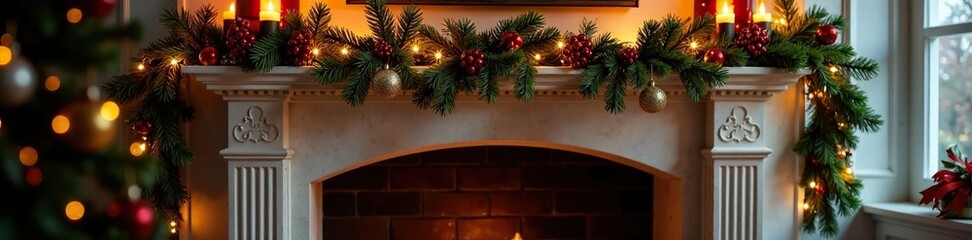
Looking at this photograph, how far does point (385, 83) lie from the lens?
1924mm

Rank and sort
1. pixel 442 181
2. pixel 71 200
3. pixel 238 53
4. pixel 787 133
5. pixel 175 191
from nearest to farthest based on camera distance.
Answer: pixel 71 200 < pixel 238 53 < pixel 175 191 < pixel 787 133 < pixel 442 181

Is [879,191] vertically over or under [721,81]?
under

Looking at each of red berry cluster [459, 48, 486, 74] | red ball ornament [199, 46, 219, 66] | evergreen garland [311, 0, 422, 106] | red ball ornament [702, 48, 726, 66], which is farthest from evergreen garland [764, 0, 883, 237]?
red ball ornament [199, 46, 219, 66]

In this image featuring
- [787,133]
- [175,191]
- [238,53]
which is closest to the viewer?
[238,53]

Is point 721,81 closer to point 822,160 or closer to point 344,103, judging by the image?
point 822,160

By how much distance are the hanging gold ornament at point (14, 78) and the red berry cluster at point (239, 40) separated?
1206mm

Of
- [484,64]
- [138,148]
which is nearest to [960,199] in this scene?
[484,64]

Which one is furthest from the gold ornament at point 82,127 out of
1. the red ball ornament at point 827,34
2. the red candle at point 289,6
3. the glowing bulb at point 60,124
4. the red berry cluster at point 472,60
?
the red ball ornament at point 827,34

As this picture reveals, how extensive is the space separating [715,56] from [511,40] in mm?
591

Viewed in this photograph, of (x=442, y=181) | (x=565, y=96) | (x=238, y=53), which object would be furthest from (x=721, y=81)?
(x=238, y=53)

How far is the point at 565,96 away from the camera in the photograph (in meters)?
2.22

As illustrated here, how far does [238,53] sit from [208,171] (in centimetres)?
49

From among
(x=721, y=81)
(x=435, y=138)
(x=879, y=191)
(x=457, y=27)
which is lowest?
(x=879, y=191)

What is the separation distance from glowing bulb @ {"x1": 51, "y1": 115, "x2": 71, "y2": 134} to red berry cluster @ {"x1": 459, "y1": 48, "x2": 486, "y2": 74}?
1.23 meters
